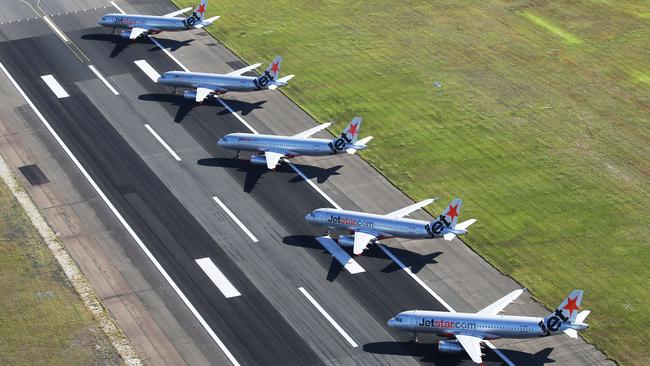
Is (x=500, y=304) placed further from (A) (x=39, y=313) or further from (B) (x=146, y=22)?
(B) (x=146, y=22)

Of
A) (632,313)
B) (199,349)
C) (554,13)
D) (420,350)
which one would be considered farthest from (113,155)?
(554,13)

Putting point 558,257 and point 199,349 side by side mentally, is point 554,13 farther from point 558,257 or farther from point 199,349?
point 199,349

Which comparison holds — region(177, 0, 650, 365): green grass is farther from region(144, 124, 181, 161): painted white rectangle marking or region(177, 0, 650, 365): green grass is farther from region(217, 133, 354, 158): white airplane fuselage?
region(144, 124, 181, 161): painted white rectangle marking

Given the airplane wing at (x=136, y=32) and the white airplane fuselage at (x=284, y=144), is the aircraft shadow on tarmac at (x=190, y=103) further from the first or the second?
the airplane wing at (x=136, y=32)

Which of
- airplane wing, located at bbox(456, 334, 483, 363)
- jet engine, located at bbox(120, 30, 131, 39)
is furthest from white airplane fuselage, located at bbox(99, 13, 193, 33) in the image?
airplane wing, located at bbox(456, 334, 483, 363)

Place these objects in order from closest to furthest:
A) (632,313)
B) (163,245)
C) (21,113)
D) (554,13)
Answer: (632,313) → (163,245) → (21,113) → (554,13)

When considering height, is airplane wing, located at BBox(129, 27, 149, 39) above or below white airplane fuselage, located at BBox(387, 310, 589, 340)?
above
